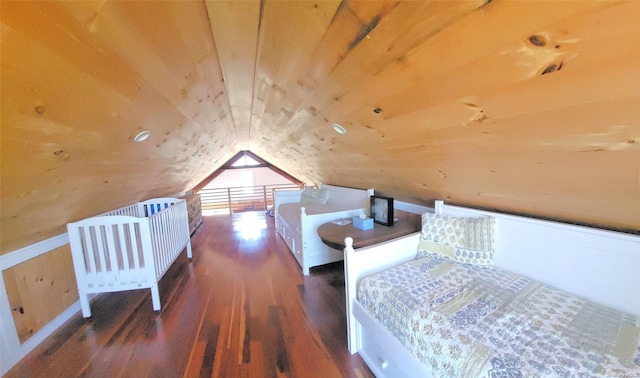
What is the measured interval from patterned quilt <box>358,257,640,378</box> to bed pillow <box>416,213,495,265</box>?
178 millimetres

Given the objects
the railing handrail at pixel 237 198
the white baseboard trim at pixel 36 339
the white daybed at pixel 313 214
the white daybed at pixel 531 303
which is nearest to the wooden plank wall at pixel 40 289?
the white baseboard trim at pixel 36 339

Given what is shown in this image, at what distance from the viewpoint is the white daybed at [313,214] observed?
9.42ft

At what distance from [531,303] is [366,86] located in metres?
1.49

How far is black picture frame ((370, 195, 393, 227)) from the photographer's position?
2.39 meters

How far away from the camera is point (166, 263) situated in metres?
2.69

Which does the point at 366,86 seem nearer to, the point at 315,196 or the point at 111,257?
the point at 111,257

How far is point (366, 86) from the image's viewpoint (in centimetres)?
121

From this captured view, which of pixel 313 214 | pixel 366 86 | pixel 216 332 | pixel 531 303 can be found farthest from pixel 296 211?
pixel 531 303

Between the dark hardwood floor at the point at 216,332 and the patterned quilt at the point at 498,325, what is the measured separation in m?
0.62

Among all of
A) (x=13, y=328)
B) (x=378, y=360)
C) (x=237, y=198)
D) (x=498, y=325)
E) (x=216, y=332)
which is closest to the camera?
(x=498, y=325)

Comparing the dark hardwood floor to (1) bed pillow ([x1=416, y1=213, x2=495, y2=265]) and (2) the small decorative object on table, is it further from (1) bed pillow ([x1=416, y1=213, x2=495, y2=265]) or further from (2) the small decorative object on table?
(1) bed pillow ([x1=416, y1=213, x2=495, y2=265])

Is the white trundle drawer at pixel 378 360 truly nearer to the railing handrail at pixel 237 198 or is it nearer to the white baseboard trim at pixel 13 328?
the white baseboard trim at pixel 13 328

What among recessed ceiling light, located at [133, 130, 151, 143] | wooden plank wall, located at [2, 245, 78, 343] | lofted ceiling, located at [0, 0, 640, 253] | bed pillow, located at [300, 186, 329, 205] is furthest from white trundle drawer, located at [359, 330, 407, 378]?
bed pillow, located at [300, 186, 329, 205]

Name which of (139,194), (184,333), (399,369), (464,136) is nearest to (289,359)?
(399,369)
